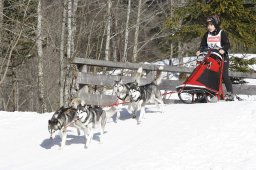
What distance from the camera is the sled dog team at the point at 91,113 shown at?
26.6 feet

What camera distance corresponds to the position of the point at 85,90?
450 inches

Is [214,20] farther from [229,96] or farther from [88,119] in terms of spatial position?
[88,119]

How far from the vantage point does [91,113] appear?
8.25 meters

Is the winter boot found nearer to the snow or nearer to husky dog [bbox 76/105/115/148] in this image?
the snow

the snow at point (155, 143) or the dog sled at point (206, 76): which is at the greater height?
the dog sled at point (206, 76)

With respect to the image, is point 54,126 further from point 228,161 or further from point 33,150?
point 228,161

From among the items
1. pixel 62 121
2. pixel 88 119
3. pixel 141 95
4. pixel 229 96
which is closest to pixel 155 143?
pixel 88 119

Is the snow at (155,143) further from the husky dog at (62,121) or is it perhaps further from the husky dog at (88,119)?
the husky dog at (62,121)

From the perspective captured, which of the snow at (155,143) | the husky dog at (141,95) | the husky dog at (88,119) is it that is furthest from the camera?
the husky dog at (141,95)

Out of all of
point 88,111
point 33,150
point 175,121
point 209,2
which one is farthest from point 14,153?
point 209,2

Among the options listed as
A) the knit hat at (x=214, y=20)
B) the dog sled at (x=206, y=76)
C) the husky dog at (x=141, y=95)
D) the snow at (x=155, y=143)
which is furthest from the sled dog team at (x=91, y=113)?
the knit hat at (x=214, y=20)

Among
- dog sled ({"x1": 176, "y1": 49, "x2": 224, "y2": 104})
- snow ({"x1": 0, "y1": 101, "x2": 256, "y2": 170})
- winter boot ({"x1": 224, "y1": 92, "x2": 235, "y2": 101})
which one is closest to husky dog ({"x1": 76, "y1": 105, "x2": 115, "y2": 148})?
snow ({"x1": 0, "y1": 101, "x2": 256, "y2": 170})

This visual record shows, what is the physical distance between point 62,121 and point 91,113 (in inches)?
20.8

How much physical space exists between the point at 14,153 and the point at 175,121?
3224 mm
